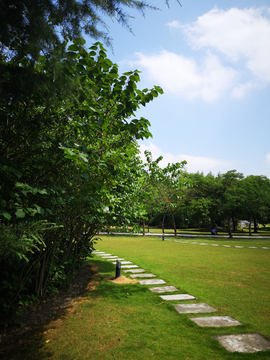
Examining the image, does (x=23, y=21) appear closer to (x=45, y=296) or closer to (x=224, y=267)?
(x=45, y=296)

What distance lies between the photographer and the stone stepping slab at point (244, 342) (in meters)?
3.30

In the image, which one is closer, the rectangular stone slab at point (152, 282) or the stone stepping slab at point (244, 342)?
the stone stepping slab at point (244, 342)

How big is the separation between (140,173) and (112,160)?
441 cm

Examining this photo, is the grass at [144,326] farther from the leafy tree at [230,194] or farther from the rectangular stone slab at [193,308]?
the leafy tree at [230,194]

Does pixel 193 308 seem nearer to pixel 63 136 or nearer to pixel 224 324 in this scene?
pixel 224 324

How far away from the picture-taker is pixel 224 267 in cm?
→ 963

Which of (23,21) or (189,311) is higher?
(23,21)

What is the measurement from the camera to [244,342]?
11.5ft

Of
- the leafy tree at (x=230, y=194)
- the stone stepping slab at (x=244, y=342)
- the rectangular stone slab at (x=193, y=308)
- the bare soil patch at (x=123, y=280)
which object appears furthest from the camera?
the leafy tree at (x=230, y=194)

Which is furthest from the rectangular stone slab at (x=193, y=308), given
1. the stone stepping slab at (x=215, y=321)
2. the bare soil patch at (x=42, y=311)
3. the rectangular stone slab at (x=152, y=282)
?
the bare soil patch at (x=42, y=311)

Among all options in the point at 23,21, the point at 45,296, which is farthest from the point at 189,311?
the point at 23,21

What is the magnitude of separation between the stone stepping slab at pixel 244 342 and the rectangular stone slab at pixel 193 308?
1.08 m

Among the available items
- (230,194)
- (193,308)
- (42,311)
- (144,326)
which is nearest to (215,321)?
(193,308)

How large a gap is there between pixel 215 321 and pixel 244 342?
0.78 m
